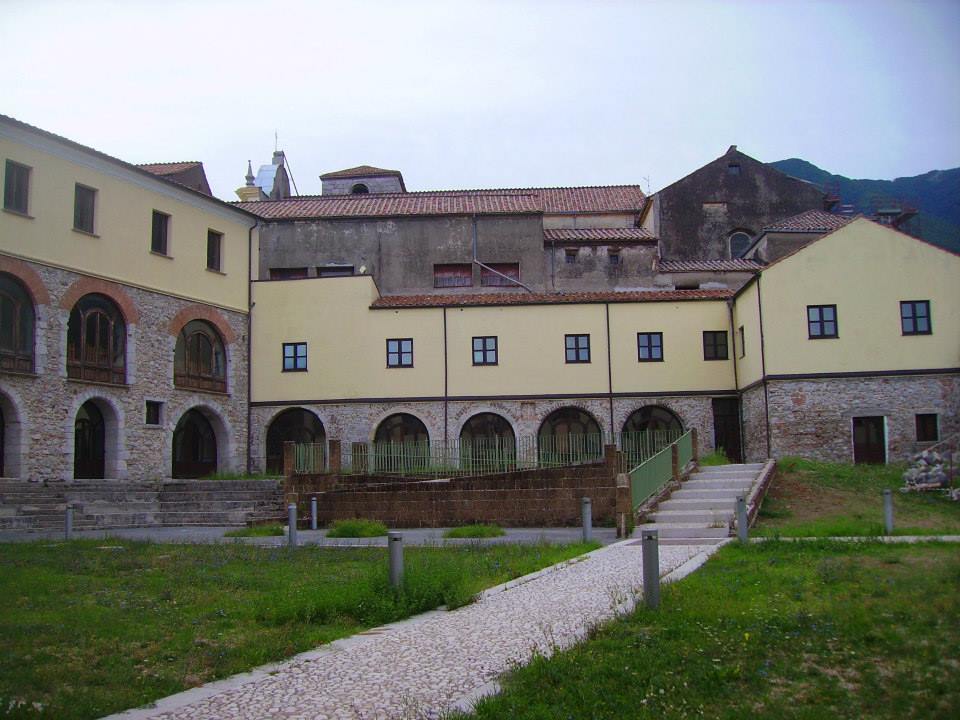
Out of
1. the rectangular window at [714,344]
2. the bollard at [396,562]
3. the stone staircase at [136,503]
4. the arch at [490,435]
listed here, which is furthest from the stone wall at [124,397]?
the bollard at [396,562]

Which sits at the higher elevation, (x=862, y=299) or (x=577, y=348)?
(x=862, y=299)

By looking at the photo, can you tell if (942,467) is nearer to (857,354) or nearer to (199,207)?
(857,354)

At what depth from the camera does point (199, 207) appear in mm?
34312

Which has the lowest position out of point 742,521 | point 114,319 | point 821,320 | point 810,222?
point 742,521

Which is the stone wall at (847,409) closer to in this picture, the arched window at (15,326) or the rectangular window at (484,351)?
the rectangular window at (484,351)

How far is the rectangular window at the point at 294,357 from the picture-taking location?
35938 millimetres

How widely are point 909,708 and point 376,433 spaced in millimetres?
30219

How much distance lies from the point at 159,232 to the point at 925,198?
53.4 meters

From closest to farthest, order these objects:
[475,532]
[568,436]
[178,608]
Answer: [178,608]
[475,532]
[568,436]

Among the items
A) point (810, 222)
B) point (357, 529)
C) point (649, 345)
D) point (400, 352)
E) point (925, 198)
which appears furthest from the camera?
point (925, 198)

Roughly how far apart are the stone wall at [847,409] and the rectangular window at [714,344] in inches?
168

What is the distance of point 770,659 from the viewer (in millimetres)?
6957

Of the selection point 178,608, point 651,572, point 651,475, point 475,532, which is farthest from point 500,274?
point 651,572

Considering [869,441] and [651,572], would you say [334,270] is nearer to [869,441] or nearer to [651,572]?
[869,441]
